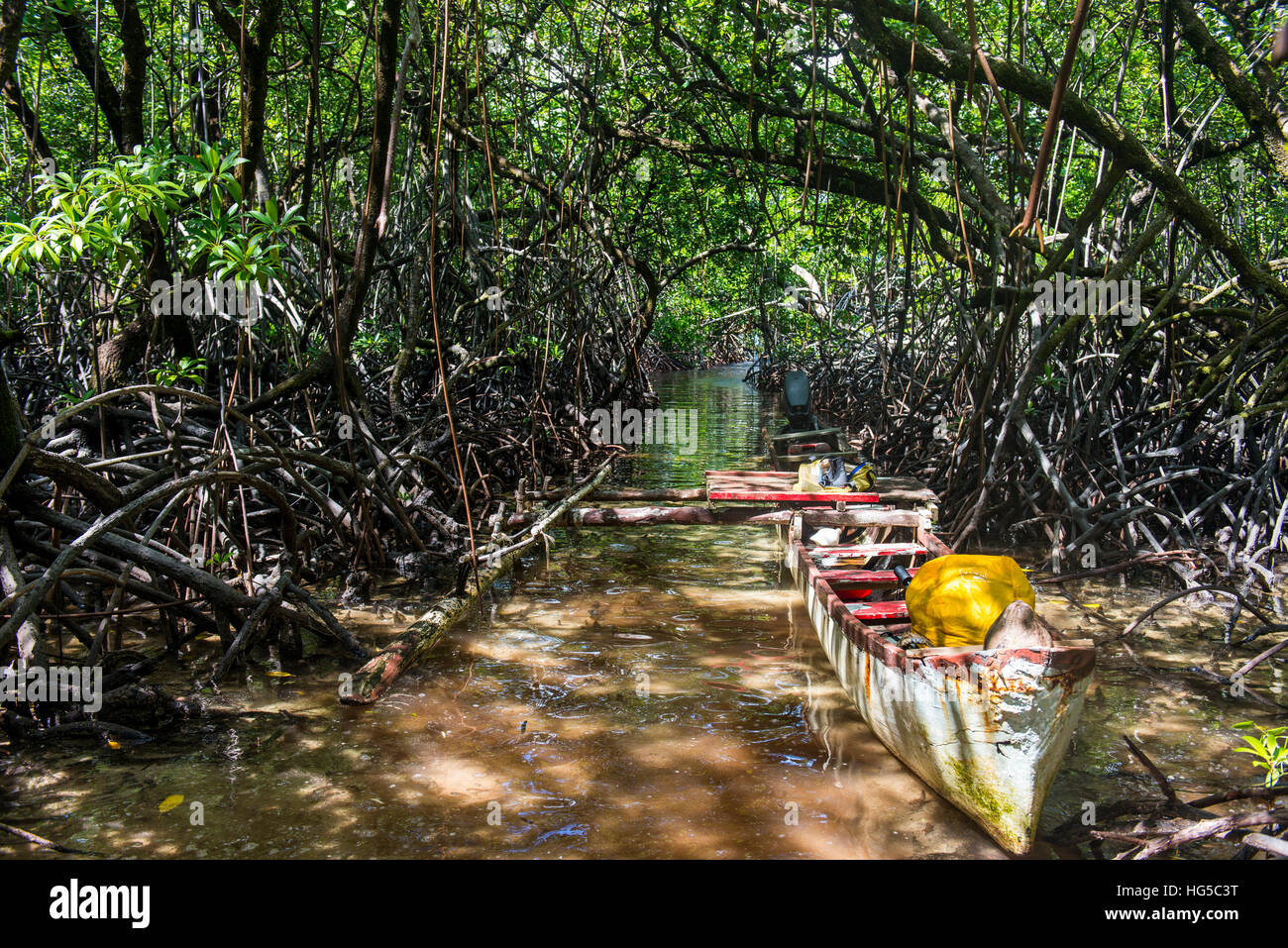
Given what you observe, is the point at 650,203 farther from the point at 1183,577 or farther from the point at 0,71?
the point at 0,71

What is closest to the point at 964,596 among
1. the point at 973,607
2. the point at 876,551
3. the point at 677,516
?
the point at 973,607

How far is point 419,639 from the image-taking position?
13.9 feet

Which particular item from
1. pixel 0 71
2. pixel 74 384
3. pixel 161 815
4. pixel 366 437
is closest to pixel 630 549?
pixel 366 437

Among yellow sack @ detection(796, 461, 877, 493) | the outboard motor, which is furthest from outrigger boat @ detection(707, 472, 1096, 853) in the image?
the outboard motor

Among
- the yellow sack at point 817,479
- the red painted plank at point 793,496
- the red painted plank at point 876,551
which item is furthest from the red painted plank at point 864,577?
the yellow sack at point 817,479

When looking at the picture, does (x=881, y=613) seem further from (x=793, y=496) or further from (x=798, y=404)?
(x=798, y=404)

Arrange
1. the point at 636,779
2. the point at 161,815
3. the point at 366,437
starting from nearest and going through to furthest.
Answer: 1. the point at 161,815
2. the point at 636,779
3. the point at 366,437

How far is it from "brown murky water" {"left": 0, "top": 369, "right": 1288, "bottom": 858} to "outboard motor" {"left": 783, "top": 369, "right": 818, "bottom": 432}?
209 inches

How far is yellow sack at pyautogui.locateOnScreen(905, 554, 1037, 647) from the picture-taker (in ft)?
10.3

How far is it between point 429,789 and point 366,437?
2387 mm

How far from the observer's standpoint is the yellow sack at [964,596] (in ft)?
10.3

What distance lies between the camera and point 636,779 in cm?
328

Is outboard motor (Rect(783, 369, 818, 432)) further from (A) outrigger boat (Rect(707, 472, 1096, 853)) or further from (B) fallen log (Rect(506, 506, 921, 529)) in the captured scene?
(A) outrigger boat (Rect(707, 472, 1096, 853))

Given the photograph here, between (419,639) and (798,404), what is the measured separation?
7093 mm
